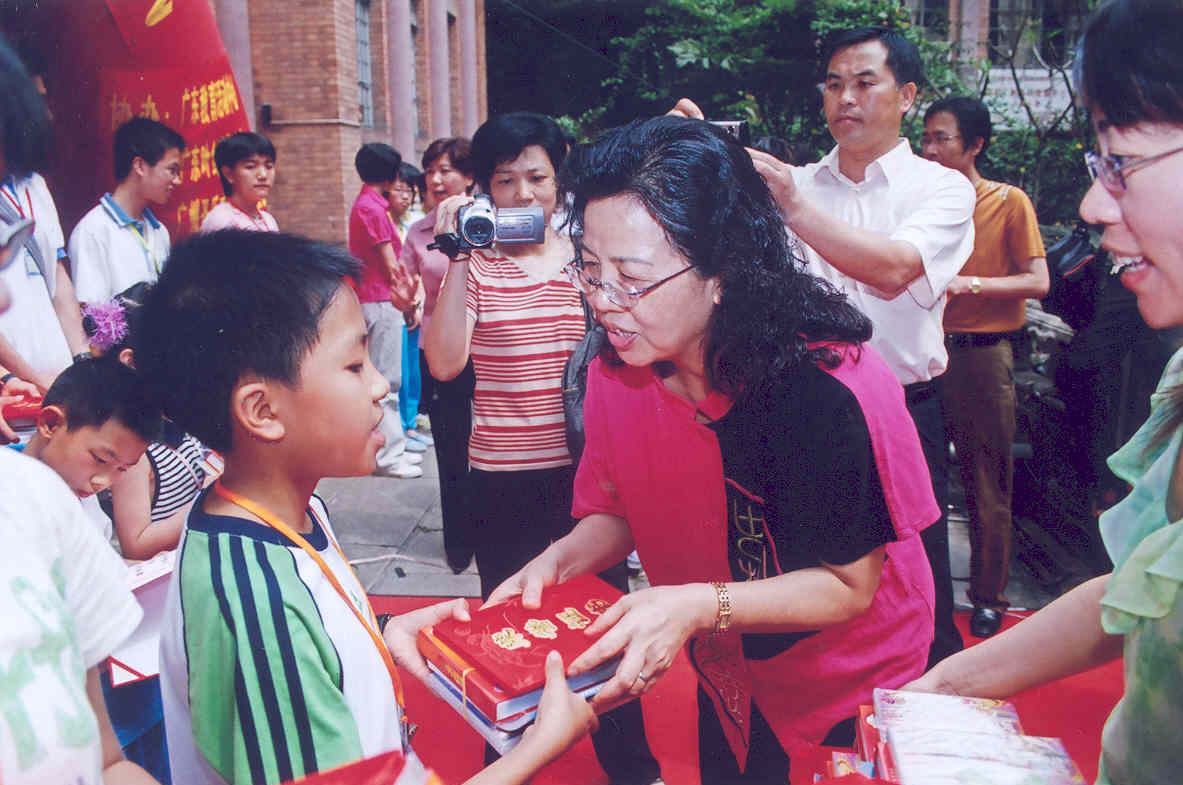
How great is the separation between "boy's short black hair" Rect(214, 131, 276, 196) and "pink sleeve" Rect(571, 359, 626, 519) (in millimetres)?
3323

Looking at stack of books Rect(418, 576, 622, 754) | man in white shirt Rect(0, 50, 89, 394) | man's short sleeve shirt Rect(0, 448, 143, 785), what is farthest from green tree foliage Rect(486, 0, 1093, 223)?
man's short sleeve shirt Rect(0, 448, 143, 785)

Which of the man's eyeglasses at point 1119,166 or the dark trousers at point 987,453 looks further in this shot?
the dark trousers at point 987,453

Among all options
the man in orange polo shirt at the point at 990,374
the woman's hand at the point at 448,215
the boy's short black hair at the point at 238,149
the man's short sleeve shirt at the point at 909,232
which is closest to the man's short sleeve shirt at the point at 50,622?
the woman's hand at the point at 448,215

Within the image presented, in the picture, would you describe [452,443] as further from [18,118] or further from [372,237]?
[18,118]

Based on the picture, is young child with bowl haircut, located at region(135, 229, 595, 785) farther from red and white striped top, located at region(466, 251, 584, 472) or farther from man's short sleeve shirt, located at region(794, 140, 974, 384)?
man's short sleeve shirt, located at region(794, 140, 974, 384)

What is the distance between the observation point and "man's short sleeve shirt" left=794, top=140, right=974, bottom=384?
2.54 meters

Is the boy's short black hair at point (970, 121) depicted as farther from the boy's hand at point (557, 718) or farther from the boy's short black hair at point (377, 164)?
the boy's short black hair at point (377, 164)

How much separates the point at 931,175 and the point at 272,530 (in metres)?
2.29

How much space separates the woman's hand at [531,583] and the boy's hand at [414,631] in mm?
68

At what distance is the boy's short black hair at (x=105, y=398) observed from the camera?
4.10 feet

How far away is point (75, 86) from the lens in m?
4.41

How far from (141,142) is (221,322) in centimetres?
299

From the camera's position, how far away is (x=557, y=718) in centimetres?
115

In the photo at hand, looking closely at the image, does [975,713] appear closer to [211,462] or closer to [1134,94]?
[1134,94]
